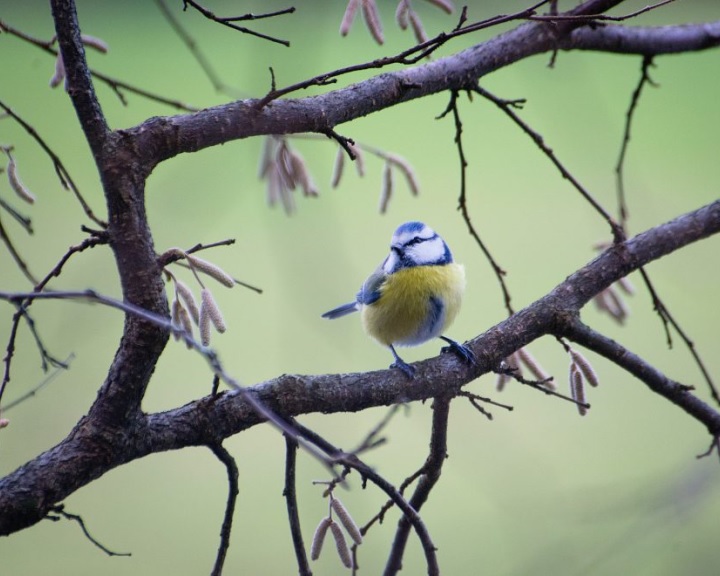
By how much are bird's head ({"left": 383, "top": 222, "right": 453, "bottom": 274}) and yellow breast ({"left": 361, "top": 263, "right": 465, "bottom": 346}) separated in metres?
0.01

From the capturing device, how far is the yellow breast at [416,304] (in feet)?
4.07

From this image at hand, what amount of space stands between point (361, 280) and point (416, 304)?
476 mm

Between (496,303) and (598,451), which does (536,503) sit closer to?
(598,451)

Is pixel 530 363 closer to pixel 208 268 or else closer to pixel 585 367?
pixel 585 367

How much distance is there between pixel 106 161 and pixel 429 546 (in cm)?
49

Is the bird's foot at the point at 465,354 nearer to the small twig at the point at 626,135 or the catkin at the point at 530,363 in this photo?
the catkin at the point at 530,363

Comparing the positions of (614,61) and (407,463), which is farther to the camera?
(614,61)

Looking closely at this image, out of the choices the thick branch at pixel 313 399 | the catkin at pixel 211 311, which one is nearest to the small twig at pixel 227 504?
the thick branch at pixel 313 399

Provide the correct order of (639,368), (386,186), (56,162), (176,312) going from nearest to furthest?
(176,312) < (56,162) < (639,368) < (386,186)

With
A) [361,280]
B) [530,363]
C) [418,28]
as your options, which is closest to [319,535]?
[530,363]

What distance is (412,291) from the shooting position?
124 centimetres

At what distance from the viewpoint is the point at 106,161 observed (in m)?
0.71

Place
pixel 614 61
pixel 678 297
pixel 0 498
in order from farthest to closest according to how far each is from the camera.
Result: pixel 614 61
pixel 678 297
pixel 0 498

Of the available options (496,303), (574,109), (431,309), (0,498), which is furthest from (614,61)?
(0,498)
